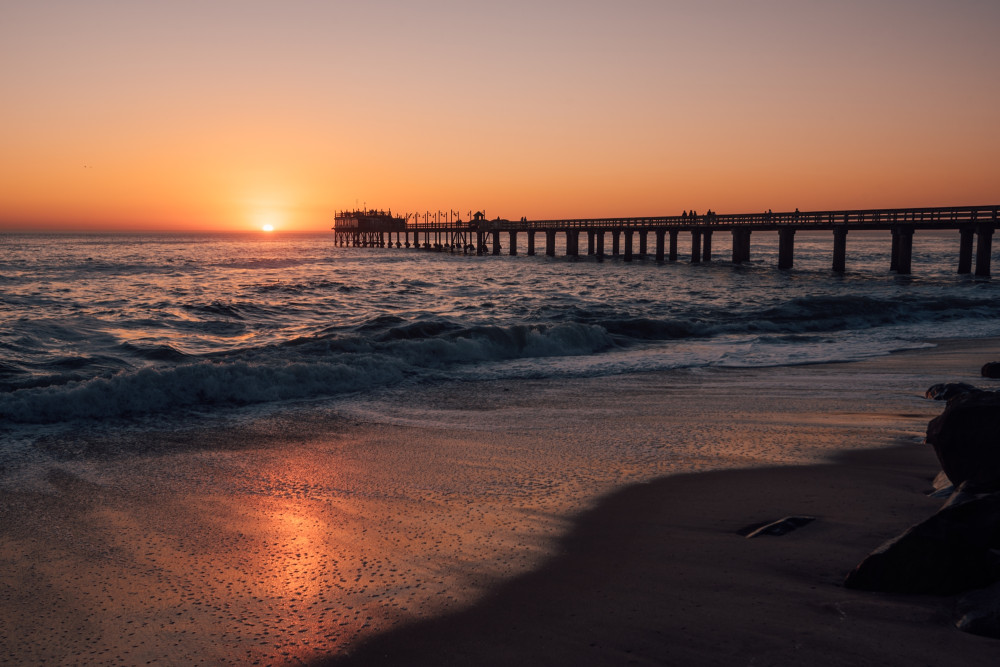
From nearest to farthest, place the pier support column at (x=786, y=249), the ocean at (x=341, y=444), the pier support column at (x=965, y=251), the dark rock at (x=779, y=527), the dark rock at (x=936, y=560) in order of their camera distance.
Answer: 1. the dark rock at (x=936, y=560)
2. the ocean at (x=341, y=444)
3. the dark rock at (x=779, y=527)
4. the pier support column at (x=965, y=251)
5. the pier support column at (x=786, y=249)

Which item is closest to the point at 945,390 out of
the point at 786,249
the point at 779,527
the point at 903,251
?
the point at 779,527

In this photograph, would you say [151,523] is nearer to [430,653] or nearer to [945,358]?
[430,653]

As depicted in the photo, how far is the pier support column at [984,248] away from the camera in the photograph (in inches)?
1507

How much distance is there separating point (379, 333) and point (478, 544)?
12.5 m

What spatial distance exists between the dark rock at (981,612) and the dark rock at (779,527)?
145 centimetres

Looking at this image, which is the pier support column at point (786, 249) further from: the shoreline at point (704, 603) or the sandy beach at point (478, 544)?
the shoreline at point (704, 603)

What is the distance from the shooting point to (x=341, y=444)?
8422mm

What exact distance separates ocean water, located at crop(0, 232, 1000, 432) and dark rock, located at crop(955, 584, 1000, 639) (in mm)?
9563

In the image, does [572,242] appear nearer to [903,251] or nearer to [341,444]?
[903,251]

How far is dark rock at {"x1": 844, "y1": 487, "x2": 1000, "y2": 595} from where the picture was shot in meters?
4.04

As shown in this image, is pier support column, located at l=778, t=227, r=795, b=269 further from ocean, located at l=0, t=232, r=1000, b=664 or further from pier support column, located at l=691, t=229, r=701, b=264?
ocean, located at l=0, t=232, r=1000, b=664

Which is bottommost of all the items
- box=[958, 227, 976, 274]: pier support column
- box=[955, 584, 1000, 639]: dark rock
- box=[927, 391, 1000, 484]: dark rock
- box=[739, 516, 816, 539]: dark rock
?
box=[739, 516, 816, 539]: dark rock

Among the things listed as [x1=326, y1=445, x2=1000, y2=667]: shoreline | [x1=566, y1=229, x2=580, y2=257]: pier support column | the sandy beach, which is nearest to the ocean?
the sandy beach

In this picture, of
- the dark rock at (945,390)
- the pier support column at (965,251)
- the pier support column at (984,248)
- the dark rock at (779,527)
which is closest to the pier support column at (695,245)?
the pier support column at (965,251)
